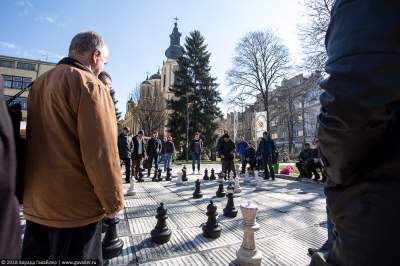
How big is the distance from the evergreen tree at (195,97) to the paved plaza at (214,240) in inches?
1043

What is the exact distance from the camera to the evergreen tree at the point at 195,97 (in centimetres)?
3272

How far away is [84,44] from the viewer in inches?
78.9

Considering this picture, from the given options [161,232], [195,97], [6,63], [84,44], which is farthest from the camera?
[6,63]

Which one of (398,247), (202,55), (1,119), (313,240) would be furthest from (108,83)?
(202,55)

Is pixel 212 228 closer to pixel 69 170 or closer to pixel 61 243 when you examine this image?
pixel 61 243

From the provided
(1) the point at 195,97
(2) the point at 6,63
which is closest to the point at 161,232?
(1) the point at 195,97

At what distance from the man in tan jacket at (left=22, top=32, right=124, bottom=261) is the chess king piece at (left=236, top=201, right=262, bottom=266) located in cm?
164

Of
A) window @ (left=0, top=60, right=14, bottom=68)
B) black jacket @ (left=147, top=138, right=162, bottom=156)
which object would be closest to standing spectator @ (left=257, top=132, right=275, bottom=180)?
black jacket @ (left=147, top=138, right=162, bottom=156)

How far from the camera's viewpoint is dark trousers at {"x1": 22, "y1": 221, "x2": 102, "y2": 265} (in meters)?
1.67

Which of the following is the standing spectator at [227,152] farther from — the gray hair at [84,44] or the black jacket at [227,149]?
the gray hair at [84,44]

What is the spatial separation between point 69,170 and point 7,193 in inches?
28.2

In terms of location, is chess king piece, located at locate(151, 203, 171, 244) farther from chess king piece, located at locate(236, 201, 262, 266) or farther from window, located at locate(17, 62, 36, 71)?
window, located at locate(17, 62, 36, 71)

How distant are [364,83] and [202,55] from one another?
3798cm

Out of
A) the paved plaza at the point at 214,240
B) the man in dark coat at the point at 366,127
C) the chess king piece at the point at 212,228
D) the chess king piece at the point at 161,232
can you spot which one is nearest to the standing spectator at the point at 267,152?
the paved plaza at the point at 214,240
